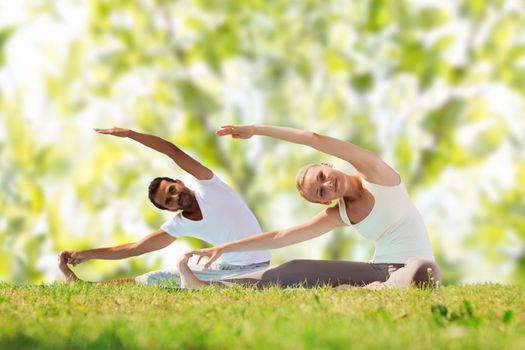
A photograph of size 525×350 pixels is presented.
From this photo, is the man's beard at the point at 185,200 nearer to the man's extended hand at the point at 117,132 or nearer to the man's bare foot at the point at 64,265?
the man's extended hand at the point at 117,132

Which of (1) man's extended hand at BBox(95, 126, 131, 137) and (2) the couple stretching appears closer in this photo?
(2) the couple stretching

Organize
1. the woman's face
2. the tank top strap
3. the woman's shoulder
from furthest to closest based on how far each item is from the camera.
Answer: the tank top strap < the woman's shoulder < the woman's face

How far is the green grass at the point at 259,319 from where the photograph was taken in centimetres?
342

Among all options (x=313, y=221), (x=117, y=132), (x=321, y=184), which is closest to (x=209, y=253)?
(x=313, y=221)

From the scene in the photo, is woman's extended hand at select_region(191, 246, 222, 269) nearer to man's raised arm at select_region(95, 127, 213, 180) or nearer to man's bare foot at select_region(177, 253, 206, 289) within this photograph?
man's bare foot at select_region(177, 253, 206, 289)

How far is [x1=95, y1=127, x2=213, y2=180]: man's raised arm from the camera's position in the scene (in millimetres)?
6652

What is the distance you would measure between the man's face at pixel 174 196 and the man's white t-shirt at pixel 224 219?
0.25ft

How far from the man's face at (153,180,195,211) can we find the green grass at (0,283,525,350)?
3.47ft

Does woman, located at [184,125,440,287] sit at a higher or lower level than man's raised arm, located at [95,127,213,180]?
lower

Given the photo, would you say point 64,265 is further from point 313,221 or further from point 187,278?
point 313,221

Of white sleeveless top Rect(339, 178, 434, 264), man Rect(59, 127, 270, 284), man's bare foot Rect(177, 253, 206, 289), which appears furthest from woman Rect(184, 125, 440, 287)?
man Rect(59, 127, 270, 284)

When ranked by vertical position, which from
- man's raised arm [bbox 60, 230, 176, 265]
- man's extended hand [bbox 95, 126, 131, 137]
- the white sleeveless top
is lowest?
man's raised arm [bbox 60, 230, 176, 265]

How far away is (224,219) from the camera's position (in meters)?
6.91

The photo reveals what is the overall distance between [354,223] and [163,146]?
174 cm
